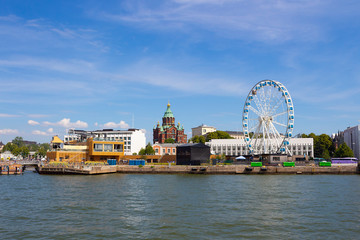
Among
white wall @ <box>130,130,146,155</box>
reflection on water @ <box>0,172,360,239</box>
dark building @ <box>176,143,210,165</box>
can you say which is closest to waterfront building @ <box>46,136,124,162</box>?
dark building @ <box>176,143,210,165</box>

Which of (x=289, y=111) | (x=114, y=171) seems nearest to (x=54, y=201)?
(x=114, y=171)

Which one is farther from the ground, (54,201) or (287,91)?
(287,91)

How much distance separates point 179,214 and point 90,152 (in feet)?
243

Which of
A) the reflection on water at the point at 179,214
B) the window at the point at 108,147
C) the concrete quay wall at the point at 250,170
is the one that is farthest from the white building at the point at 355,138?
the reflection on water at the point at 179,214

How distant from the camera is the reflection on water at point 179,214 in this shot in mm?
25953

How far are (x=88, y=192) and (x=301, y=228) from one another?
30.4 metres

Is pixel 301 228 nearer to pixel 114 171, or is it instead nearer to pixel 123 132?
pixel 114 171

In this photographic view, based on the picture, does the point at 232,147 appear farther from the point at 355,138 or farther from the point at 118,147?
the point at 118,147

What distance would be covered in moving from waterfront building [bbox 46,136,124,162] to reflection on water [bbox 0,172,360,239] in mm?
51227

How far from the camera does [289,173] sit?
85188 mm

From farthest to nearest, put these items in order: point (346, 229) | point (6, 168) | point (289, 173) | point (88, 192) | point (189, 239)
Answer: point (6, 168) < point (289, 173) < point (88, 192) < point (346, 229) < point (189, 239)

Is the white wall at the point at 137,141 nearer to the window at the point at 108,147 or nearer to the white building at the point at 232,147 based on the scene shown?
the white building at the point at 232,147

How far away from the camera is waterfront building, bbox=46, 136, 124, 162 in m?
98.8

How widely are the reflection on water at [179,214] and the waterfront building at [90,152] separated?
51227 mm
